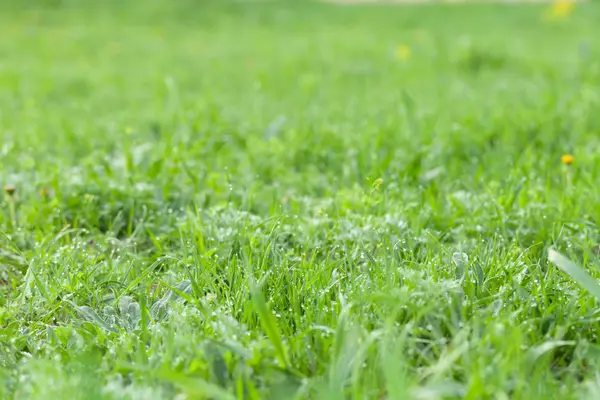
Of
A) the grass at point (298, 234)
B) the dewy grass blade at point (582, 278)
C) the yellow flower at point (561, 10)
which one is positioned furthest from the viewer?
the yellow flower at point (561, 10)

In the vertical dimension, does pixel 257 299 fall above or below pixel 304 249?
above

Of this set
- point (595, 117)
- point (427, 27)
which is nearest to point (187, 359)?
point (595, 117)

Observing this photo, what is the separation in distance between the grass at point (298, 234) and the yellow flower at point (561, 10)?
5.01 meters

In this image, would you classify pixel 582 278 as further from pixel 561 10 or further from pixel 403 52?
pixel 561 10

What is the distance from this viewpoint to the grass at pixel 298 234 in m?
1.57

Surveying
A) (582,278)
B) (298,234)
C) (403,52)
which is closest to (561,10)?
(403,52)

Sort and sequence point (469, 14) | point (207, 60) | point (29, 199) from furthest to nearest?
point (469, 14) < point (207, 60) < point (29, 199)

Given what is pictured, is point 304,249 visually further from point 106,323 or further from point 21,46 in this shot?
point 21,46

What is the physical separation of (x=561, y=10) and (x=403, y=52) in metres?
4.92

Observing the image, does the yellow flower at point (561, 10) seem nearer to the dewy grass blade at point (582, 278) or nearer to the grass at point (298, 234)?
the grass at point (298, 234)

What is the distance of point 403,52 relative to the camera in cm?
715

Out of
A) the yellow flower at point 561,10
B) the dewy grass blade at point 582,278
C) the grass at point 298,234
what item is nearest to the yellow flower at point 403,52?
the grass at point 298,234

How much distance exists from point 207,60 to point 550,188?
14.6 feet

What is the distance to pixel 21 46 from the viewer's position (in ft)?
24.9
